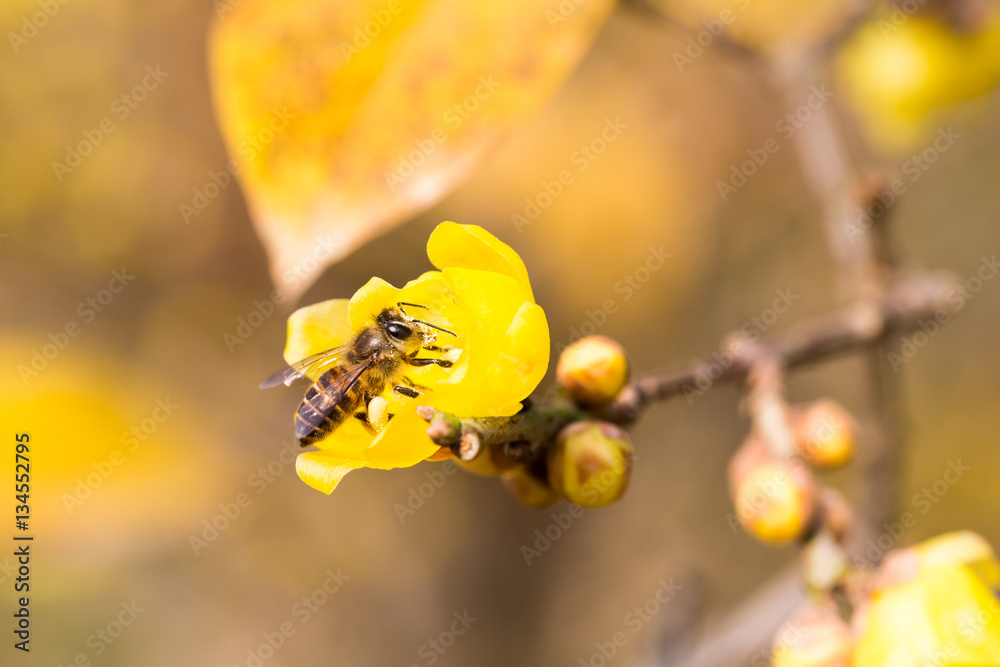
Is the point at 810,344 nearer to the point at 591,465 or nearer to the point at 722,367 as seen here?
the point at 722,367

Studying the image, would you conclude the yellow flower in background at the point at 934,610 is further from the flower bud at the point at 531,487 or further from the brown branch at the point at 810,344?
the flower bud at the point at 531,487

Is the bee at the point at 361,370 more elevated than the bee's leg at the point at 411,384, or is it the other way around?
the bee at the point at 361,370

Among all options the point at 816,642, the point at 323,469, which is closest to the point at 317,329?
the point at 323,469

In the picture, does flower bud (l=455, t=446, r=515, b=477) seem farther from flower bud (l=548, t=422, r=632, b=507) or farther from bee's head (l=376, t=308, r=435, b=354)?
bee's head (l=376, t=308, r=435, b=354)

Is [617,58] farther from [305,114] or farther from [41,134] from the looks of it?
[305,114]

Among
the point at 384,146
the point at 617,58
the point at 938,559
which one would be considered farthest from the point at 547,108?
the point at 938,559

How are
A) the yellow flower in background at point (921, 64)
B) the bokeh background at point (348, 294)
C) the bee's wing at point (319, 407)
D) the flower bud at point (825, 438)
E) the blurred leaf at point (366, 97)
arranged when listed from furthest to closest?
the bokeh background at point (348, 294) < the yellow flower in background at point (921, 64) < the flower bud at point (825, 438) < the blurred leaf at point (366, 97) < the bee's wing at point (319, 407)

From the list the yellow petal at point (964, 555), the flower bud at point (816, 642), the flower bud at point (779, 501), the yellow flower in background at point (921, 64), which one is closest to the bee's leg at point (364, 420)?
the flower bud at point (779, 501)
